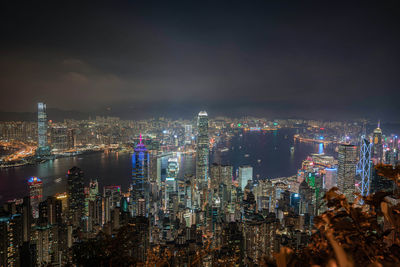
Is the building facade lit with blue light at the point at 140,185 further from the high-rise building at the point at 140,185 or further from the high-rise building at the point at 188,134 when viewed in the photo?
the high-rise building at the point at 188,134

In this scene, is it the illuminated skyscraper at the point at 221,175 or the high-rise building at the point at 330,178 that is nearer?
the high-rise building at the point at 330,178

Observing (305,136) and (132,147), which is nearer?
(132,147)

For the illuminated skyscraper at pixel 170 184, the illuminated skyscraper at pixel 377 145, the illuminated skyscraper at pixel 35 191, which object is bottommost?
the illuminated skyscraper at pixel 170 184

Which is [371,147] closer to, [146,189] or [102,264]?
[146,189]

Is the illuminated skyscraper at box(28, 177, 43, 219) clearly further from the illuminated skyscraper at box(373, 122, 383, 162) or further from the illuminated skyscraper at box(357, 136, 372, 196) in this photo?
the illuminated skyscraper at box(373, 122, 383, 162)

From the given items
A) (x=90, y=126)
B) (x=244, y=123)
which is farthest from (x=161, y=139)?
(x=244, y=123)

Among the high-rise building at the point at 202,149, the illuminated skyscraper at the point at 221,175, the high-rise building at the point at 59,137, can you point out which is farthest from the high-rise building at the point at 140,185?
the high-rise building at the point at 59,137
